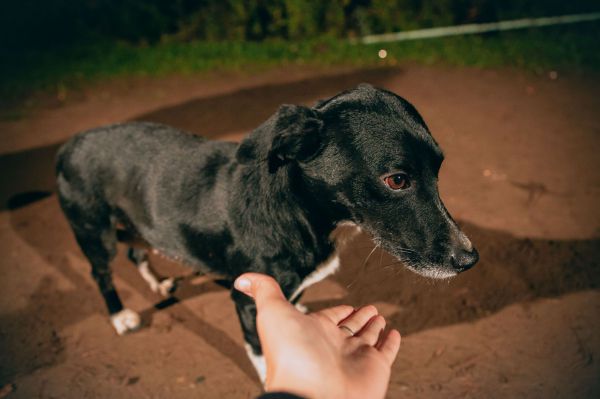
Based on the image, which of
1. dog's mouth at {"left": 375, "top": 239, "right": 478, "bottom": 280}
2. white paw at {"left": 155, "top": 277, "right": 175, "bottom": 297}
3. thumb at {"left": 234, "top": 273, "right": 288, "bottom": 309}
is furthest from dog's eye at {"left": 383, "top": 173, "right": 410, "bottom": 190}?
white paw at {"left": 155, "top": 277, "right": 175, "bottom": 297}

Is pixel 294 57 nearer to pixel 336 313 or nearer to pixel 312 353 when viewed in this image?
pixel 336 313

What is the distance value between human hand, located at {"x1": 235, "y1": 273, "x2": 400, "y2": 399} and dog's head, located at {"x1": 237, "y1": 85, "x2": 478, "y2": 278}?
0.62 metres

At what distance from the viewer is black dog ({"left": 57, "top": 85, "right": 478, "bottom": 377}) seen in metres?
2.59

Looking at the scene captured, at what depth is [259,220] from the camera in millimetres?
2857

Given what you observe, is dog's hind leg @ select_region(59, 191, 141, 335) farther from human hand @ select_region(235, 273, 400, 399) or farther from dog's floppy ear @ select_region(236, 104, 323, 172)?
human hand @ select_region(235, 273, 400, 399)

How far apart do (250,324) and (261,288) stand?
93 centimetres

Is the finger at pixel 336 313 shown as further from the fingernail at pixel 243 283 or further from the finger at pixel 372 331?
the fingernail at pixel 243 283

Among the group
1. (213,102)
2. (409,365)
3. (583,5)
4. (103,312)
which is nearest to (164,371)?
(103,312)

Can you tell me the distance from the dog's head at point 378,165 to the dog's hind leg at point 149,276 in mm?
2171

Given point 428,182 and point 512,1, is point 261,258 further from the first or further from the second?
point 512,1

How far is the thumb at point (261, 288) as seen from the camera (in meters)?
2.19

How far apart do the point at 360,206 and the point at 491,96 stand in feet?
19.0

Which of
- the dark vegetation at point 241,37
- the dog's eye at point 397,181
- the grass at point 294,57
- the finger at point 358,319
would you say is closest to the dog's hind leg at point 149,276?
the finger at point 358,319

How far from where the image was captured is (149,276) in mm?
4355
